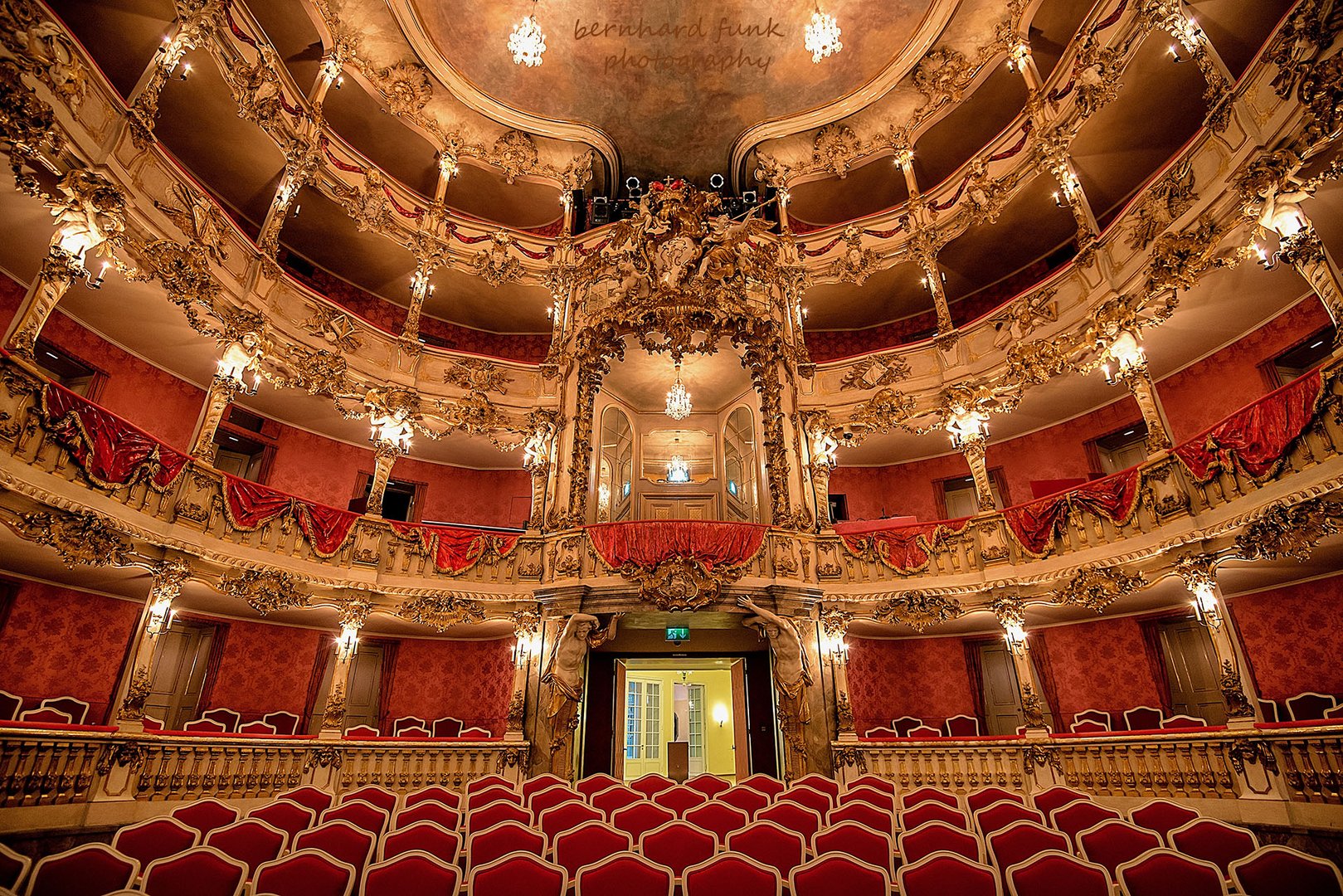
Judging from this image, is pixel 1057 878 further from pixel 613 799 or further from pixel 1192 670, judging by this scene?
pixel 1192 670

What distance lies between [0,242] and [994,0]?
60.1 ft

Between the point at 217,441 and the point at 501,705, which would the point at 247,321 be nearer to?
A: the point at 217,441

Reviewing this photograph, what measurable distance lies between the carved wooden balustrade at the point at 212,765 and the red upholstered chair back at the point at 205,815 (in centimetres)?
385

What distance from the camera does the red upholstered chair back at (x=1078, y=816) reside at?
4.56 m

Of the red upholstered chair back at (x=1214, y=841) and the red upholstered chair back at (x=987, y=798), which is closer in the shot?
the red upholstered chair back at (x=1214, y=841)

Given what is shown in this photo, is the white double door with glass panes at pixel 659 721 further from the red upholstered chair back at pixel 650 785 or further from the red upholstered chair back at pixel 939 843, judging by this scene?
the red upholstered chair back at pixel 939 843

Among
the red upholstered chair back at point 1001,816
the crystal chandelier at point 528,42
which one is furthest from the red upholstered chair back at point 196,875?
the crystal chandelier at point 528,42

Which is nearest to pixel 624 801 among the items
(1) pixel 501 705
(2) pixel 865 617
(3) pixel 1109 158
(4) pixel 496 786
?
(4) pixel 496 786

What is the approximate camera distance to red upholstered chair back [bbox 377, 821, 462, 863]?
3.85 metres

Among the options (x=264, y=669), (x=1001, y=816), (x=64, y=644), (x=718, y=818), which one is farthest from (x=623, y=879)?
(x=264, y=669)

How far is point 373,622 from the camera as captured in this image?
1235 centimetres

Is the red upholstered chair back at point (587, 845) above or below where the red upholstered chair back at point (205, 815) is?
below

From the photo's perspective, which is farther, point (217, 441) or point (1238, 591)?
point (217, 441)

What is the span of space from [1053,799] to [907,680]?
8.47 meters
